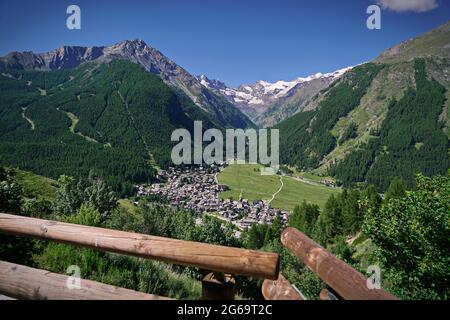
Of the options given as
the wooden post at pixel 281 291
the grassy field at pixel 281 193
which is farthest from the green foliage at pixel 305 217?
the wooden post at pixel 281 291

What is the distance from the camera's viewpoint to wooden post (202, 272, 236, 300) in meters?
4.10

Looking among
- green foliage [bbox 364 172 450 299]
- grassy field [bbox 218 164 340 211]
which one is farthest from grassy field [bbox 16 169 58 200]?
grassy field [bbox 218 164 340 211]

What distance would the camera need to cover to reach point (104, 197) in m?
35.3

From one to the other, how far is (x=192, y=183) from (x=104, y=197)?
531ft

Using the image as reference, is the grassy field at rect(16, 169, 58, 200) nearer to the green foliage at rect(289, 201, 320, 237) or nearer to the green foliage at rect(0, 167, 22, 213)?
the green foliage at rect(0, 167, 22, 213)

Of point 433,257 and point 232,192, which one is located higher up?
point 433,257

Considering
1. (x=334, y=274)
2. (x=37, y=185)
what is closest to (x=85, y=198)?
(x=37, y=185)

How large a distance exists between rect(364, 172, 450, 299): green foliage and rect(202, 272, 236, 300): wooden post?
635 inches

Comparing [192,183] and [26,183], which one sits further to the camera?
[192,183]

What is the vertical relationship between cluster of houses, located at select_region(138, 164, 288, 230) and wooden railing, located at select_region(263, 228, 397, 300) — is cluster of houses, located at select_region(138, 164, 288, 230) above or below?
below

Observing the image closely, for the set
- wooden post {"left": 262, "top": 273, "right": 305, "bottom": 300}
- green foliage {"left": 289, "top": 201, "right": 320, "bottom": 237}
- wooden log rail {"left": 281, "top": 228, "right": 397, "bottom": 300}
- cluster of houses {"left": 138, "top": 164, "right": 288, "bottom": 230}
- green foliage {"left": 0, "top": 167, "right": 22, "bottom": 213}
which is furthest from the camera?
cluster of houses {"left": 138, "top": 164, "right": 288, "bottom": 230}

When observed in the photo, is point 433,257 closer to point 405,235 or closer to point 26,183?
point 405,235
